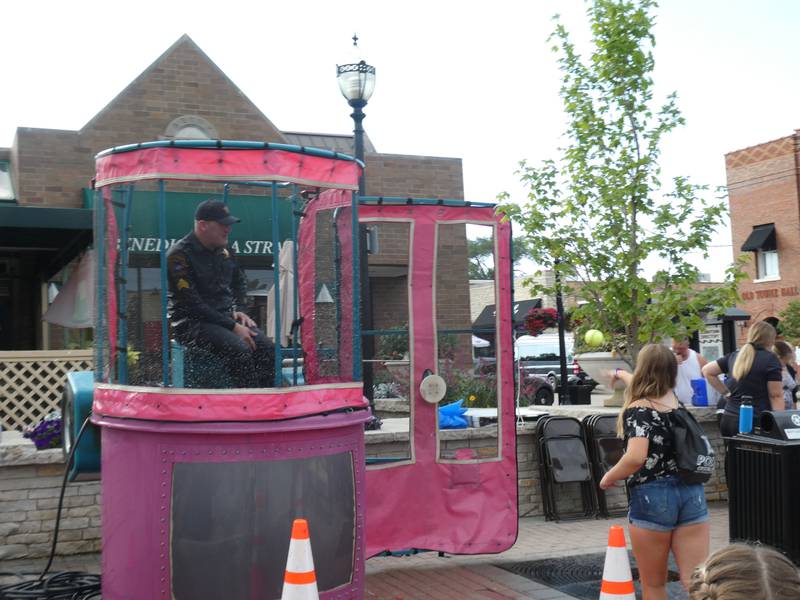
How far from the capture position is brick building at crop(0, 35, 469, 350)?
1585cm

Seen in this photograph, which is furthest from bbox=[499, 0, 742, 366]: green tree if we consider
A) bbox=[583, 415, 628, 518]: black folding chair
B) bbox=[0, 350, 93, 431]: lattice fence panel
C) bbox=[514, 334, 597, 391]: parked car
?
bbox=[514, 334, 597, 391]: parked car

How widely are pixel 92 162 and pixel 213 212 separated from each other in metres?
12.3

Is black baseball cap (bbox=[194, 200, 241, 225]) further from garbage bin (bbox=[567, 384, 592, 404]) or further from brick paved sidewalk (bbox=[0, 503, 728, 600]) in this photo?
garbage bin (bbox=[567, 384, 592, 404])

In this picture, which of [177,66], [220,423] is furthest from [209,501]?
[177,66]

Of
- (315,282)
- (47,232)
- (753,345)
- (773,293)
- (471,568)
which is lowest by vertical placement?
(471,568)

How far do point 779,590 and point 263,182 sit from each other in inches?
143

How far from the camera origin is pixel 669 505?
4.56m

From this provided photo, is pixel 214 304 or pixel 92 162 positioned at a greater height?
pixel 92 162

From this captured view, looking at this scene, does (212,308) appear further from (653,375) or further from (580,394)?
(580,394)

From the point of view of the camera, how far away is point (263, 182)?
16.4 ft

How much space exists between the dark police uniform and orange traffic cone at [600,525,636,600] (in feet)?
6.70

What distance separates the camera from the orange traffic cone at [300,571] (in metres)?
4.03

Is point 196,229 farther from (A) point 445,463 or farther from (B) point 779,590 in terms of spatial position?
(B) point 779,590

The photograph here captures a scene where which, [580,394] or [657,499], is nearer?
[657,499]
